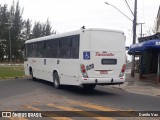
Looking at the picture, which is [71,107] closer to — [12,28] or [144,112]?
[144,112]

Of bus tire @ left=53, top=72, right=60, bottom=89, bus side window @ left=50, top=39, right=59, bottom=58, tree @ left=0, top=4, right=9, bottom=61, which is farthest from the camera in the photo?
tree @ left=0, top=4, right=9, bottom=61

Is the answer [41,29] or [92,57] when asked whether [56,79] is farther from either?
[41,29]

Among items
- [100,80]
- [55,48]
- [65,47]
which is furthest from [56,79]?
[100,80]

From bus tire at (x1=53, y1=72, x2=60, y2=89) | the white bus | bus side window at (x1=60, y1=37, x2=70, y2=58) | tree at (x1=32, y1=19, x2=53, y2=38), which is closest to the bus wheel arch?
bus tire at (x1=53, y1=72, x2=60, y2=89)

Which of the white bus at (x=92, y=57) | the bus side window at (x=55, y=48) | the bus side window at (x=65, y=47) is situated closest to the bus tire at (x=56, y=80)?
the white bus at (x=92, y=57)

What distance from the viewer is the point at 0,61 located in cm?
8662

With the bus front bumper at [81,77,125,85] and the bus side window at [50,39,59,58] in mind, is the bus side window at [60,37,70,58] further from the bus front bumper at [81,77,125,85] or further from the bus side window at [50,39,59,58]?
the bus front bumper at [81,77,125,85]

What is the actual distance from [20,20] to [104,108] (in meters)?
75.0

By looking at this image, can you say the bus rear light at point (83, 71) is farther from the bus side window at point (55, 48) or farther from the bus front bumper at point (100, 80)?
the bus side window at point (55, 48)

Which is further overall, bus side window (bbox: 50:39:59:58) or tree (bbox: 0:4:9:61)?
tree (bbox: 0:4:9:61)

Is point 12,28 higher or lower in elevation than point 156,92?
higher

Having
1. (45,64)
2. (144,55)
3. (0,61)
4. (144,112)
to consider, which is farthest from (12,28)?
(144,112)

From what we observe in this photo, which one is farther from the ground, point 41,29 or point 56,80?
point 41,29

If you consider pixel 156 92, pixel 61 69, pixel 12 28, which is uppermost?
pixel 12 28
